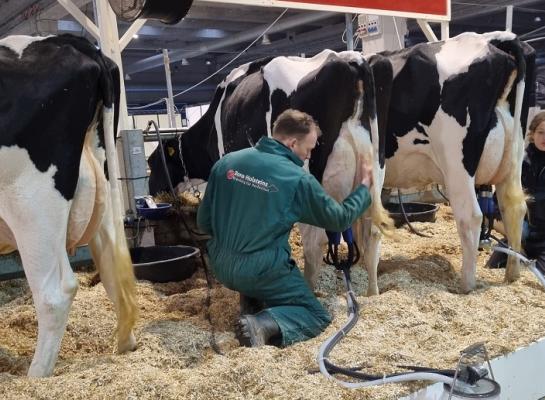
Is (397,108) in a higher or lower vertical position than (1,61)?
lower

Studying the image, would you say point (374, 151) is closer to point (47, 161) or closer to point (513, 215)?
point (513, 215)

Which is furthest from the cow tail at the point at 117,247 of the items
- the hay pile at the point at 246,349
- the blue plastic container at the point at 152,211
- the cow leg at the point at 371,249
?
the blue plastic container at the point at 152,211

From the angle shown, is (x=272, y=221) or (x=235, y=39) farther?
(x=235, y=39)

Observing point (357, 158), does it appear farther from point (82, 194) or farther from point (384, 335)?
point (82, 194)

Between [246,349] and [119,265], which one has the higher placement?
[119,265]

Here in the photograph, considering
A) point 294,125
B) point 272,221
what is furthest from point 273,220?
point 294,125

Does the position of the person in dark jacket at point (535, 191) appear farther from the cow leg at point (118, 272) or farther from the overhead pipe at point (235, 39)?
the overhead pipe at point (235, 39)

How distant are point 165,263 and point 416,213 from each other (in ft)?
10.7

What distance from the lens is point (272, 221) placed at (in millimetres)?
3035

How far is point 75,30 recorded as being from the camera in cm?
1117

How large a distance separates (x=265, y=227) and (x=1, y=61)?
1474 mm

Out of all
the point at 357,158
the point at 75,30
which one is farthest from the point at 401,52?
the point at 75,30

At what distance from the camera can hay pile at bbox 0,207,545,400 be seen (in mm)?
2422

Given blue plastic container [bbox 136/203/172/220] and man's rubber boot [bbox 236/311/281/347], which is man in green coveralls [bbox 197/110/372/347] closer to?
man's rubber boot [bbox 236/311/281/347]
